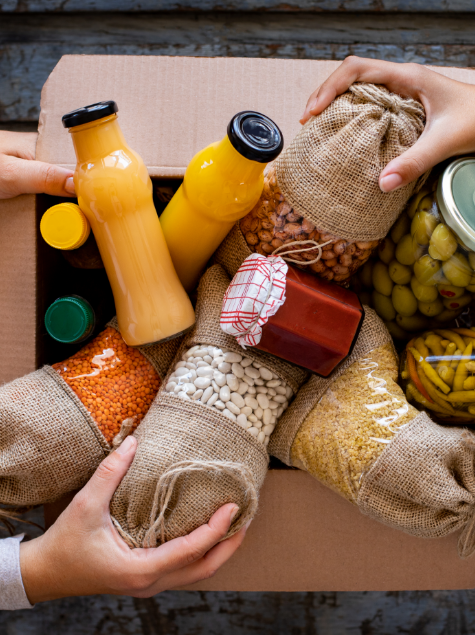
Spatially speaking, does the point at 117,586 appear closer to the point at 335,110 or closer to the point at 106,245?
the point at 106,245

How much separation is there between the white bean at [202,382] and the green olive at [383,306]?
11.2 inches

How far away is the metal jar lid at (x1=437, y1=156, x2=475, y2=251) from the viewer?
58 centimetres

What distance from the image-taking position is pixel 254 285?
614 mm

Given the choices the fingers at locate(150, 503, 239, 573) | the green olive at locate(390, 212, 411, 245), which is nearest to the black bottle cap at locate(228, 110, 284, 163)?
the green olive at locate(390, 212, 411, 245)

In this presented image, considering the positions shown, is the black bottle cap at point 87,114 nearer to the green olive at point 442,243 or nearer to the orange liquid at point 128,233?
the orange liquid at point 128,233

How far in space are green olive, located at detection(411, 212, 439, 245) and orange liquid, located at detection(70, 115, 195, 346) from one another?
1.04 feet

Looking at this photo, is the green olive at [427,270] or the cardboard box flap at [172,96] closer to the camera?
the green olive at [427,270]

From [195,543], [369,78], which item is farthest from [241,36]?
[195,543]

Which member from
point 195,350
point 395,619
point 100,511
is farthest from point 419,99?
point 395,619

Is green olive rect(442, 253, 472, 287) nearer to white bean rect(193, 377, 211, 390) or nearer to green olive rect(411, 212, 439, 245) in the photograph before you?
green olive rect(411, 212, 439, 245)

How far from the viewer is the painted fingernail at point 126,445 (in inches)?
25.6

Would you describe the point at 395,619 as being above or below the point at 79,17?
below

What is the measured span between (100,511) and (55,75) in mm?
637

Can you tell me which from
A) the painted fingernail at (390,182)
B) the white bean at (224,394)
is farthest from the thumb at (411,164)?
the white bean at (224,394)
